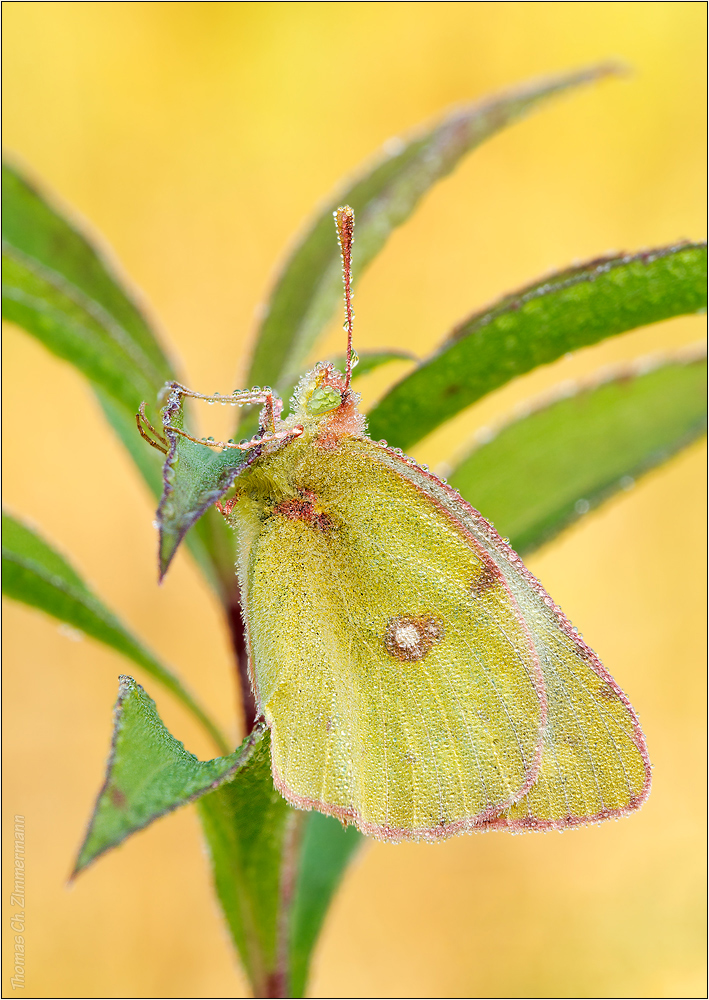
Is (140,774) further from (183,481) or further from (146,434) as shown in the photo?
(146,434)

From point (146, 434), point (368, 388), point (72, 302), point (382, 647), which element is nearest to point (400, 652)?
point (382, 647)

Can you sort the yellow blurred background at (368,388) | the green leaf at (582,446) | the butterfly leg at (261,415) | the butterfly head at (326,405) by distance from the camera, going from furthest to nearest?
the yellow blurred background at (368,388)
the green leaf at (582,446)
the butterfly head at (326,405)
the butterfly leg at (261,415)

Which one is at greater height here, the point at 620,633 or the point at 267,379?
the point at 620,633

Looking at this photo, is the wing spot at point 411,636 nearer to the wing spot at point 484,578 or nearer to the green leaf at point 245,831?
the wing spot at point 484,578

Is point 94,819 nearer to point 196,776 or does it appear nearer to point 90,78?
point 196,776

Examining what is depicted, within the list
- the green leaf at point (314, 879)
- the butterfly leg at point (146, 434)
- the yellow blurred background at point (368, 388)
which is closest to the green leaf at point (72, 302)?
the butterfly leg at point (146, 434)

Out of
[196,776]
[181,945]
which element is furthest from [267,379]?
[181,945]

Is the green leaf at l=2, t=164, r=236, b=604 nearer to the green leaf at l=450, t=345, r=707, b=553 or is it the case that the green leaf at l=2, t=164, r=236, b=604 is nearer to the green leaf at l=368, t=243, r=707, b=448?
the green leaf at l=368, t=243, r=707, b=448
